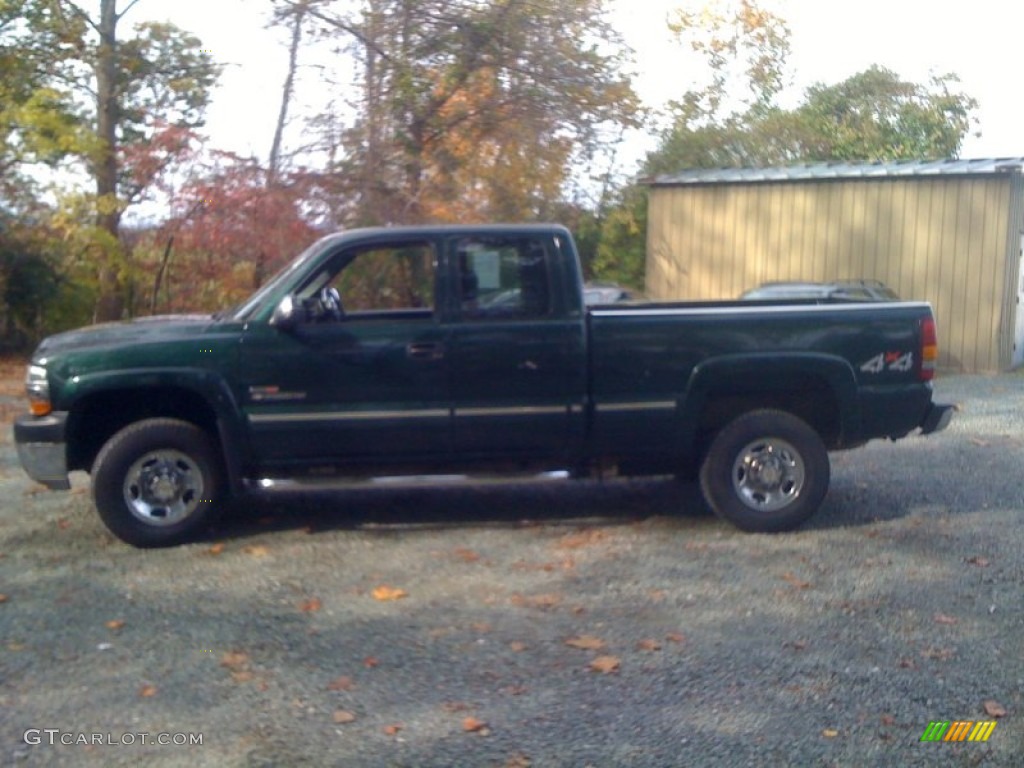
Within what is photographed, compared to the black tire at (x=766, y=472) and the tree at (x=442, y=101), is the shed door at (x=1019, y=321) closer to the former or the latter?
the tree at (x=442, y=101)

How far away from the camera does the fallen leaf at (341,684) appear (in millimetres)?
5602

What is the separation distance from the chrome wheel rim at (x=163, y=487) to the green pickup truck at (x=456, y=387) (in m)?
0.01

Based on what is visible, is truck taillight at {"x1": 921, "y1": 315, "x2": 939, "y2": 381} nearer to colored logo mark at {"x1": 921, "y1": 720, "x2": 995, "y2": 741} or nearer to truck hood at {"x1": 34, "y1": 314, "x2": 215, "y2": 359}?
colored logo mark at {"x1": 921, "y1": 720, "x2": 995, "y2": 741}

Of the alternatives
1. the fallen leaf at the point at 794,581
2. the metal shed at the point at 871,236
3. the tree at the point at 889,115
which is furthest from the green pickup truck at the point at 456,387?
the tree at the point at 889,115

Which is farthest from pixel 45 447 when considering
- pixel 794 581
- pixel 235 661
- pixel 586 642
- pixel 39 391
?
pixel 794 581

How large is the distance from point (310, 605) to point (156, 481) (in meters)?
1.80

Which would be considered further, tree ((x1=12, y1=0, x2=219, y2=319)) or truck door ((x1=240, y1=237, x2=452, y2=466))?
tree ((x1=12, y1=0, x2=219, y2=319))

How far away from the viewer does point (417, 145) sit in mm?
18438

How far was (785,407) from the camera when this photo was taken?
28.5 feet

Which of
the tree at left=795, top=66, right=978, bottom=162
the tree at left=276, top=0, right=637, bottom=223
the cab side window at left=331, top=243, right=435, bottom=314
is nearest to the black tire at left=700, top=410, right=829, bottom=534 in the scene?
the cab side window at left=331, top=243, right=435, bottom=314

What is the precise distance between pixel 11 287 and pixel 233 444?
15.5m

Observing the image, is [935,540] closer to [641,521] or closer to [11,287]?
[641,521]

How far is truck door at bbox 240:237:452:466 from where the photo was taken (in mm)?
7992

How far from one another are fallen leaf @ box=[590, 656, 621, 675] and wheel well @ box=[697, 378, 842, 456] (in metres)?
2.85
